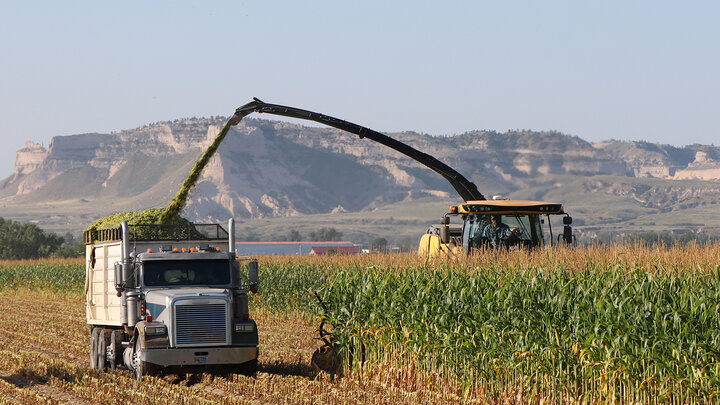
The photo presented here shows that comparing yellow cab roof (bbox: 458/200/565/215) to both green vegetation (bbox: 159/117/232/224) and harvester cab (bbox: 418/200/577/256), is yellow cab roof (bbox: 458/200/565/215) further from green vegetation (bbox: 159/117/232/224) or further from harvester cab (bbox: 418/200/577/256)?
green vegetation (bbox: 159/117/232/224)

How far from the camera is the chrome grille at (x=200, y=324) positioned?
49.9 feet

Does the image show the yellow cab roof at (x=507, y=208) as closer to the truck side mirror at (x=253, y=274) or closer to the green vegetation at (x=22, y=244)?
the truck side mirror at (x=253, y=274)

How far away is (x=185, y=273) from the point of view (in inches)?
639

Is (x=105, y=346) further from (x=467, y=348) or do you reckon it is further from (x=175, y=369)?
(x=467, y=348)

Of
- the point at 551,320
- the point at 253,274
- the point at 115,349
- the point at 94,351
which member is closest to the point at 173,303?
the point at 253,274

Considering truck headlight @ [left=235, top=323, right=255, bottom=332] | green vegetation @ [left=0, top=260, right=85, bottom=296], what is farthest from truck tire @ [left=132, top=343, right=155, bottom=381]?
green vegetation @ [left=0, top=260, right=85, bottom=296]

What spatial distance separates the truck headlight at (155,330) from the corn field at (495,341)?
0.79 metres

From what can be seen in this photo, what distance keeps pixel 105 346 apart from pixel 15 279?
4022cm

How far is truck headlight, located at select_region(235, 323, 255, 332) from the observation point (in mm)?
15484

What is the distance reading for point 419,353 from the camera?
14.8m

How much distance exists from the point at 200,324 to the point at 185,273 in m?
1.25

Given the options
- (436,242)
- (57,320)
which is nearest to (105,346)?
(436,242)

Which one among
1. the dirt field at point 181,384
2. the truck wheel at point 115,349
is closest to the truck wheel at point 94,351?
the dirt field at point 181,384

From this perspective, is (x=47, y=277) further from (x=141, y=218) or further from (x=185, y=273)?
(x=185, y=273)
